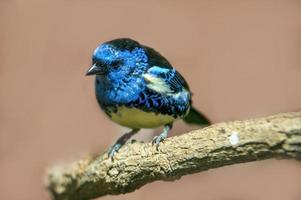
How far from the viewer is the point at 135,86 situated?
2.63 metres

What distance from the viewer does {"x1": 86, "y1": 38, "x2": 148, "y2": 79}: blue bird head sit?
257 centimetres

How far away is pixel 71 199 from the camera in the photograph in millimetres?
2996

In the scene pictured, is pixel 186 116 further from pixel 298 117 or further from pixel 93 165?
pixel 298 117

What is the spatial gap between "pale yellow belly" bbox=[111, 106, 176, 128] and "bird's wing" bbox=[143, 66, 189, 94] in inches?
4.5

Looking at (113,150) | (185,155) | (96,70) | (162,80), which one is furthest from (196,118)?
(185,155)

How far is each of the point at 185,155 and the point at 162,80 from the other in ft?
1.86

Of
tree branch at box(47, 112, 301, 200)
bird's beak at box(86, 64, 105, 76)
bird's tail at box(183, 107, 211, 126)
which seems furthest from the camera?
bird's tail at box(183, 107, 211, 126)

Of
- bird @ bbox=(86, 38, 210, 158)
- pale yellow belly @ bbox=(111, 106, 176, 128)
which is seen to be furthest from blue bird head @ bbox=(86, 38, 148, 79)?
pale yellow belly @ bbox=(111, 106, 176, 128)

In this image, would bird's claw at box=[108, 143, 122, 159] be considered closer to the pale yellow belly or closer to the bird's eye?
the pale yellow belly

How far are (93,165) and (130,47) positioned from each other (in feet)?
1.82

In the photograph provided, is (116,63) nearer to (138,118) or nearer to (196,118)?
(138,118)

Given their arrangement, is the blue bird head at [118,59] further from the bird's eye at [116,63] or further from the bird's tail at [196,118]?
the bird's tail at [196,118]

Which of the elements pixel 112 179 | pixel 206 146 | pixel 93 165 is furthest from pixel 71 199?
pixel 206 146

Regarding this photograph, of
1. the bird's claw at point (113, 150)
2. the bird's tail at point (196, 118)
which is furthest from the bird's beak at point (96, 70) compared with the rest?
the bird's tail at point (196, 118)
